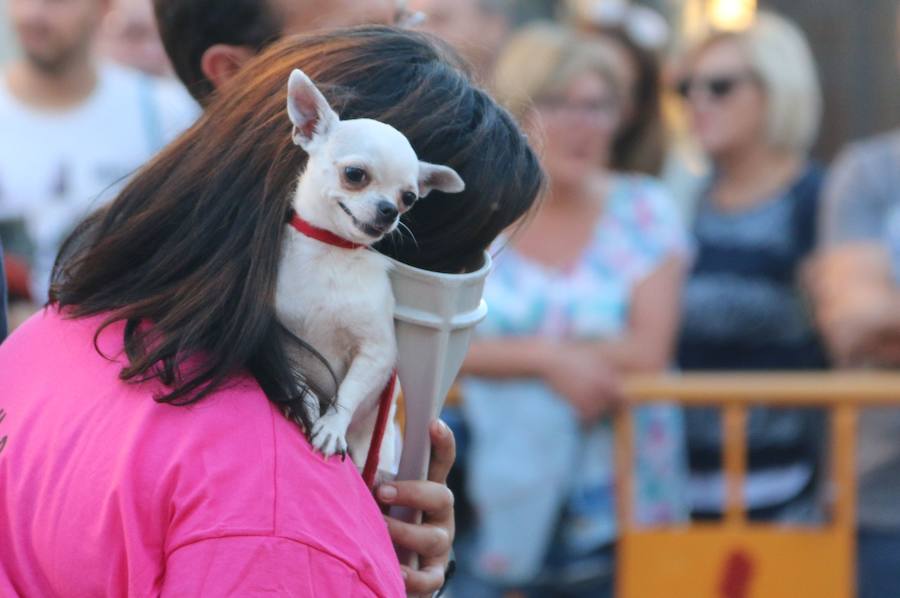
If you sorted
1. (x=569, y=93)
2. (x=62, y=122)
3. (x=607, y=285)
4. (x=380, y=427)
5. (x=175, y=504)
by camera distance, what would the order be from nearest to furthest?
1. (x=175, y=504)
2. (x=380, y=427)
3. (x=607, y=285)
4. (x=62, y=122)
5. (x=569, y=93)

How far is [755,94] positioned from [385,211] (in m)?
3.34

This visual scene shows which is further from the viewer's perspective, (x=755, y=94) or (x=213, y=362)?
(x=755, y=94)

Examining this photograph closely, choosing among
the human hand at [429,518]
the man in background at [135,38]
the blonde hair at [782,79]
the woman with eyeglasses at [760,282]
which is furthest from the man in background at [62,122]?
the human hand at [429,518]

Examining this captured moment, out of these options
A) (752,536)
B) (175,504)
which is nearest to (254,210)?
(175,504)

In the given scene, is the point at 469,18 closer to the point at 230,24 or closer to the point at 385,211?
the point at 230,24

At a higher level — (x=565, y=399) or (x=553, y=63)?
(x=553, y=63)

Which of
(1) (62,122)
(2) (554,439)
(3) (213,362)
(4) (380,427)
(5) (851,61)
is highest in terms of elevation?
(3) (213,362)

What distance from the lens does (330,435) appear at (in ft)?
4.48

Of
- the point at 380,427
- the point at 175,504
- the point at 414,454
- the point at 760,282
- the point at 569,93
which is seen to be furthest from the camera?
the point at 569,93

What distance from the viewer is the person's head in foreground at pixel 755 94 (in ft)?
14.6

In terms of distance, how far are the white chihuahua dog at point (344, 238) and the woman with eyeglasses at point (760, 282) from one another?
9.07 feet

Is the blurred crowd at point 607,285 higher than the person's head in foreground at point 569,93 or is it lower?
lower

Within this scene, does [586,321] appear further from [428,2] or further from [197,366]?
[197,366]

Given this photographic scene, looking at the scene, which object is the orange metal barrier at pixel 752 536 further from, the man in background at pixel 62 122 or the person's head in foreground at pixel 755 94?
the man in background at pixel 62 122
